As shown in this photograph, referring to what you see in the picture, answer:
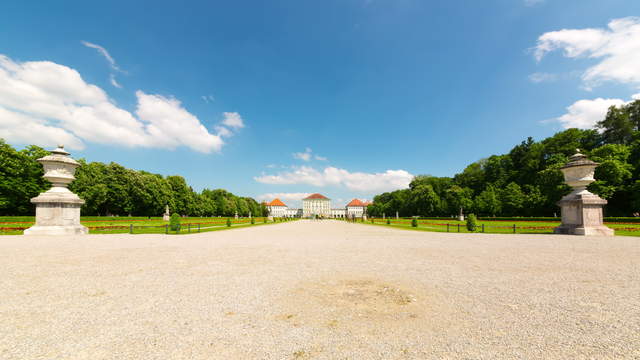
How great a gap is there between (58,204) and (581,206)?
37.1m

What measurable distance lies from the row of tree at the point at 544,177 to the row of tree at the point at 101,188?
6228 cm

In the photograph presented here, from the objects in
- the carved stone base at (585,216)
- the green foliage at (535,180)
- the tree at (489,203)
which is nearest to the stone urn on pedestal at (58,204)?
the carved stone base at (585,216)

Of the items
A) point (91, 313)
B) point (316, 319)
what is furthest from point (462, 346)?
point (91, 313)

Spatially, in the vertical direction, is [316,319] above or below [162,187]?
below

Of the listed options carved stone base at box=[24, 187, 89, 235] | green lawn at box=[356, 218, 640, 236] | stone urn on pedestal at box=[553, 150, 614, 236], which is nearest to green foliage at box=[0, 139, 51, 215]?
carved stone base at box=[24, 187, 89, 235]

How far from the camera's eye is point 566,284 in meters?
6.05

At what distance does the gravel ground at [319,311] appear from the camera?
3230 mm

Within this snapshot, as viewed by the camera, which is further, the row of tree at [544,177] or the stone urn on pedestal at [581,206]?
the row of tree at [544,177]

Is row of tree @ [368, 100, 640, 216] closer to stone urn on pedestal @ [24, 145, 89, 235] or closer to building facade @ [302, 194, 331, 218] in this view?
stone urn on pedestal @ [24, 145, 89, 235]

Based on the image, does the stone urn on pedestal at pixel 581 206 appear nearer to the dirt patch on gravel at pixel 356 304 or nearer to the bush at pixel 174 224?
the dirt patch on gravel at pixel 356 304

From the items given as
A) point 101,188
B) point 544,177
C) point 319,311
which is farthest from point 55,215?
point 544,177

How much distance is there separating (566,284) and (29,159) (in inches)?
2342

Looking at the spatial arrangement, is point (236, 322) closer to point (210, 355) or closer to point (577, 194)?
point (210, 355)

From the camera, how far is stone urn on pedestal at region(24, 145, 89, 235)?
19.0 metres
